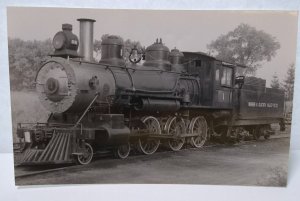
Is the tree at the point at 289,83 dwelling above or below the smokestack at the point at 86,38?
below

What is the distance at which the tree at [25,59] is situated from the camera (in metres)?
4.86

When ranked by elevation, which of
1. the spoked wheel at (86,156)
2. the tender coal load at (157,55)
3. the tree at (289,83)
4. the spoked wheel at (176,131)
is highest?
the tender coal load at (157,55)

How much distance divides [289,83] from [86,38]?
2.72 meters

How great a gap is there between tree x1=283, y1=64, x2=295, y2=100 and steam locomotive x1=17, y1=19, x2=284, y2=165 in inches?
4.4

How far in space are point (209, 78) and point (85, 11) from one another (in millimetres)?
2270

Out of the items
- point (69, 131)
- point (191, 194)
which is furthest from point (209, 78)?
point (69, 131)

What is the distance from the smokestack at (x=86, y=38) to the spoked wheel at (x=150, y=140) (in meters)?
1.17

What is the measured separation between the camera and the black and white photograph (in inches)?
191

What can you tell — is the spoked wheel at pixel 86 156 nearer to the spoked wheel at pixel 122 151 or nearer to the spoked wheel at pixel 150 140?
the spoked wheel at pixel 122 151

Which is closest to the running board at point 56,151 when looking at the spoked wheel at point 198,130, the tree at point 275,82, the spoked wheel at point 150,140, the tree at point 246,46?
the spoked wheel at point 150,140

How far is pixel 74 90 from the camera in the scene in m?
4.83

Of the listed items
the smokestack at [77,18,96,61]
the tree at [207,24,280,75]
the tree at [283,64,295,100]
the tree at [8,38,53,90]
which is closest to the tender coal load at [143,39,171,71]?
the tree at [207,24,280,75]

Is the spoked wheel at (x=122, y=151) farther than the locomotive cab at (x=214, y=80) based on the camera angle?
No

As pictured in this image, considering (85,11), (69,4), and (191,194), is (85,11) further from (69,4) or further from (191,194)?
(191,194)
